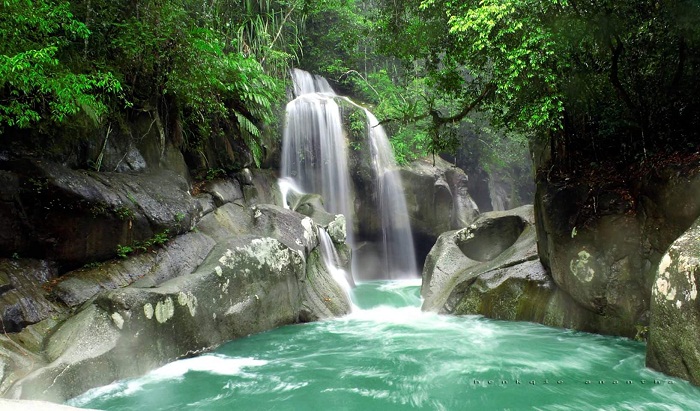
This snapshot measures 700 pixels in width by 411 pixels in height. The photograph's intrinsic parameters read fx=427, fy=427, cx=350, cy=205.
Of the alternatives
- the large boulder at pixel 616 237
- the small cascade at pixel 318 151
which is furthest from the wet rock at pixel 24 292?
the small cascade at pixel 318 151

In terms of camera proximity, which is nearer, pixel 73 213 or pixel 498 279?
pixel 73 213

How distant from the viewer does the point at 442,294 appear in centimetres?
1026

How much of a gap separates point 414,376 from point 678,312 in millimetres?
3127

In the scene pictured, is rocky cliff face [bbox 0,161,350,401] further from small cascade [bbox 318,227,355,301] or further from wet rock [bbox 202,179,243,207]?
small cascade [bbox 318,227,355,301]

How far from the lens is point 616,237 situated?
701 centimetres

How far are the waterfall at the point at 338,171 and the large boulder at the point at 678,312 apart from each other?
1308cm

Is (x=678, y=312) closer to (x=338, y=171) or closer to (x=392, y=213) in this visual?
(x=338, y=171)

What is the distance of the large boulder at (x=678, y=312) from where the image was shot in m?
4.59

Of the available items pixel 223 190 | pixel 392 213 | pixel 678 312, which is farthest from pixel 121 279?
pixel 392 213

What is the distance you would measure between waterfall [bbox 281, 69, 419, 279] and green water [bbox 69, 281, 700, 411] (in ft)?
33.4

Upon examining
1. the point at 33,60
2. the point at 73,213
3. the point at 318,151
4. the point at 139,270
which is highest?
the point at 318,151

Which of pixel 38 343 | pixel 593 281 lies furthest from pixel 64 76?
pixel 593 281

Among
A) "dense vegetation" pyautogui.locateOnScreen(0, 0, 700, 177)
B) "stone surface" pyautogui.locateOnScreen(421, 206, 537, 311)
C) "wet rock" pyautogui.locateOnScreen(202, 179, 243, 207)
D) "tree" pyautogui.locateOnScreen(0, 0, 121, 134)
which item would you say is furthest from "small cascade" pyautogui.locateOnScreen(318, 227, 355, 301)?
"tree" pyautogui.locateOnScreen(0, 0, 121, 134)

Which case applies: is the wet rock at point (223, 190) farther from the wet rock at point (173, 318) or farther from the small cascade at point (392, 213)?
the small cascade at point (392, 213)
